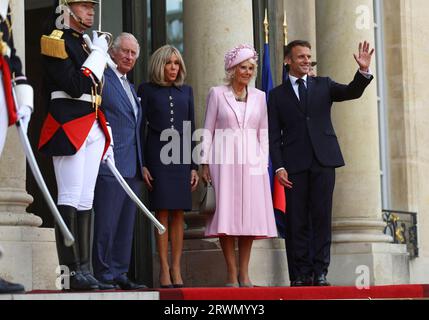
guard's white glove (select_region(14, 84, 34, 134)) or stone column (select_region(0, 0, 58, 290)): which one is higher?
guard's white glove (select_region(14, 84, 34, 134))

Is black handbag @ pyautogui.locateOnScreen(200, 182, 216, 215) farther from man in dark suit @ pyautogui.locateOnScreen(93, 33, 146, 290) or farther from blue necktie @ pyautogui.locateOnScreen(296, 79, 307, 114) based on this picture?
blue necktie @ pyautogui.locateOnScreen(296, 79, 307, 114)

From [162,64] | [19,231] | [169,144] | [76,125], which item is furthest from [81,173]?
[162,64]

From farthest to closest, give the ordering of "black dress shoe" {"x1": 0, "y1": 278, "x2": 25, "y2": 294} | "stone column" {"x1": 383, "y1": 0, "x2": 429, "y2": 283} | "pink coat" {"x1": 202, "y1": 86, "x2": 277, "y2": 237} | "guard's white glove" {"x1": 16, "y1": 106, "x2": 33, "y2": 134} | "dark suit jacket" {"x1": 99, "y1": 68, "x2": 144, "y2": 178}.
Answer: "stone column" {"x1": 383, "y1": 0, "x2": 429, "y2": 283} → "pink coat" {"x1": 202, "y1": 86, "x2": 277, "y2": 237} → "dark suit jacket" {"x1": 99, "y1": 68, "x2": 144, "y2": 178} → "guard's white glove" {"x1": 16, "y1": 106, "x2": 33, "y2": 134} → "black dress shoe" {"x1": 0, "y1": 278, "x2": 25, "y2": 294}

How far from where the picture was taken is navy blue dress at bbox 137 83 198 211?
9.26 metres

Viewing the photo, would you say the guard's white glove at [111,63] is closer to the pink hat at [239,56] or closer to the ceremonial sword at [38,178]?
the pink hat at [239,56]

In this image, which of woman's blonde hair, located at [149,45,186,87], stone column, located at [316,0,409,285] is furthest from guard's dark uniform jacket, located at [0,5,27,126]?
stone column, located at [316,0,409,285]

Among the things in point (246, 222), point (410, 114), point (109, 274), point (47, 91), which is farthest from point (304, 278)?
point (410, 114)

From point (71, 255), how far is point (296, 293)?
1920 mm

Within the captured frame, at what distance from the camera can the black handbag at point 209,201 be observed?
31.4 feet

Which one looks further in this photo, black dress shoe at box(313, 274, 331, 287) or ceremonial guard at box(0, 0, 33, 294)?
black dress shoe at box(313, 274, 331, 287)

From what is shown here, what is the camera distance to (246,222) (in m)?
9.48

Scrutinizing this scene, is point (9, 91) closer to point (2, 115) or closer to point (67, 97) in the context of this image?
point (2, 115)

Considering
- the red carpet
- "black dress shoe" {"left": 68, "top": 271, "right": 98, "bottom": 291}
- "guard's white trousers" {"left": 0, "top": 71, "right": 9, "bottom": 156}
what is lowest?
the red carpet

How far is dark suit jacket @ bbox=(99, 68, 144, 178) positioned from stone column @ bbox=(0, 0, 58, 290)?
711 mm
